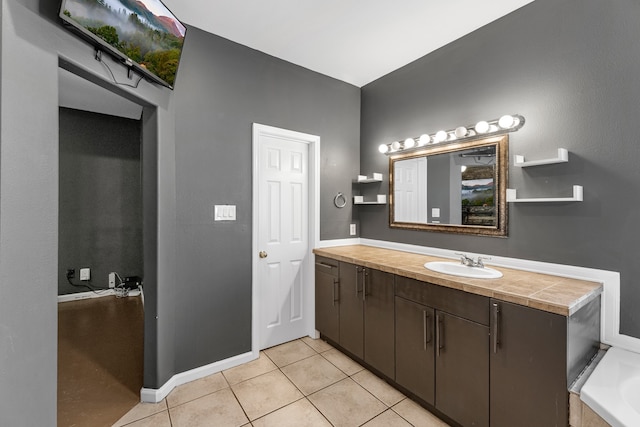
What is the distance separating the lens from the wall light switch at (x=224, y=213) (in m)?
2.31

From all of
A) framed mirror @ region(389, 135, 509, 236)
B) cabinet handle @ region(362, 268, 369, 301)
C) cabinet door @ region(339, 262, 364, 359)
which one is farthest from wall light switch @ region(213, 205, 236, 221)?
framed mirror @ region(389, 135, 509, 236)

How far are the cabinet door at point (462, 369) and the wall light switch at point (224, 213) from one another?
1.74 meters

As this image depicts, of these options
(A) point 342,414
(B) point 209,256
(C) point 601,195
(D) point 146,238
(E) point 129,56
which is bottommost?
(A) point 342,414

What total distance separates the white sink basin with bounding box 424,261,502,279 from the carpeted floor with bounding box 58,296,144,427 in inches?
91.8

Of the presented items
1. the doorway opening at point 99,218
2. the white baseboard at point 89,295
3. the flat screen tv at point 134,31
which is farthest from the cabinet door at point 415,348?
the white baseboard at point 89,295

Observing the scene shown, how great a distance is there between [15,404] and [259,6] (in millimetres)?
2492

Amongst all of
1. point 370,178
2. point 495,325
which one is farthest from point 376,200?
point 495,325

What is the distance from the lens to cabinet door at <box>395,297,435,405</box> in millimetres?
1805

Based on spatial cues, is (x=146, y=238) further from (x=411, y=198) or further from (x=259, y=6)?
(x=411, y=198)

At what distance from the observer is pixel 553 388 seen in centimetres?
128

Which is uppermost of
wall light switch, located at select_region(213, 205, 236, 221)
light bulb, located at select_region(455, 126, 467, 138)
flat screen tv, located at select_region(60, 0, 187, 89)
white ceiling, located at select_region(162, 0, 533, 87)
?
white ceiling, located at select_region(162, 0, 533, 87)

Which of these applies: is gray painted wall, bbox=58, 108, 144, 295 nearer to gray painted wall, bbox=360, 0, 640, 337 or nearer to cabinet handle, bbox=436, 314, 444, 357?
cabinet handle, bbox=436, 314, 444, 357

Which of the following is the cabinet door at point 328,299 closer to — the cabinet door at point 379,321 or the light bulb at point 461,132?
the cabinet door at point 379,321

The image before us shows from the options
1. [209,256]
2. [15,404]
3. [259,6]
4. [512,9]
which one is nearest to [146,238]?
[209,256]
